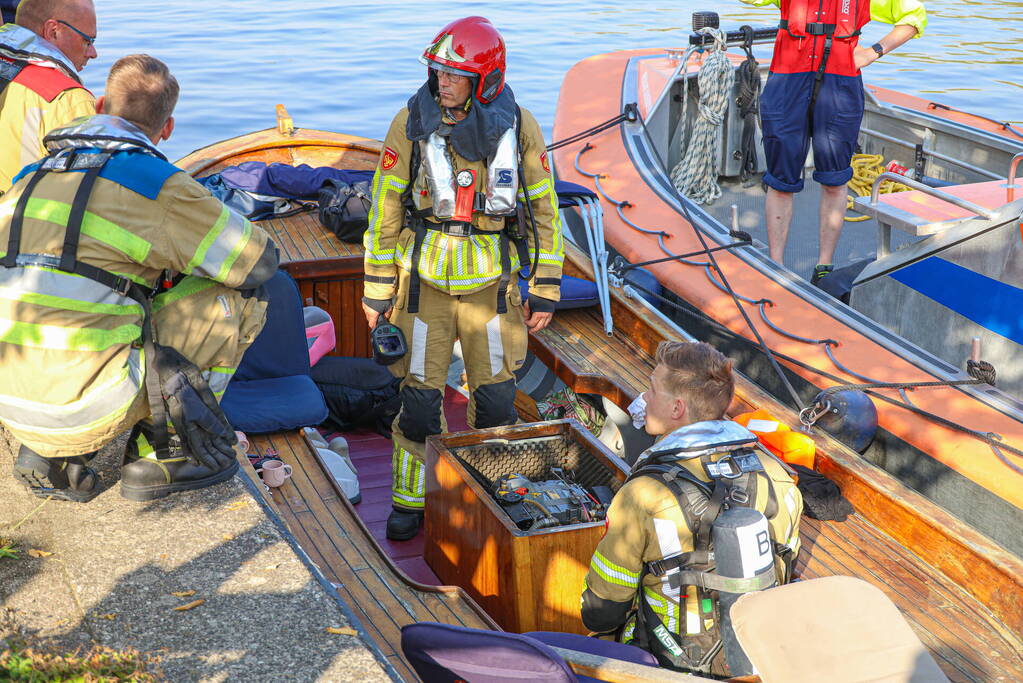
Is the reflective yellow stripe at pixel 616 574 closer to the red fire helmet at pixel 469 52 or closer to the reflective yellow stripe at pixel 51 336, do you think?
the reflective yellow stripe at pixel 51 336

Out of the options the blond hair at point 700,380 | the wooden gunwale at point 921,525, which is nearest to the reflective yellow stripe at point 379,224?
the wooden gunwale at point 921,525

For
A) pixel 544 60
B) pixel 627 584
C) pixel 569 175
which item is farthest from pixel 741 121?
pixel 544 60

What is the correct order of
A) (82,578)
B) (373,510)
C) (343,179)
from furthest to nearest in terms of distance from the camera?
(343,179)
(373,510)
(82,578)

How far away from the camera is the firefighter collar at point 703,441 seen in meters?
2.04

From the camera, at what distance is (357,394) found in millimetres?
4195

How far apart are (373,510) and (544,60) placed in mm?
12728

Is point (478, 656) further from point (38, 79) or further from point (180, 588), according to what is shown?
point (38, 79)

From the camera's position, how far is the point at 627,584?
2.09 m

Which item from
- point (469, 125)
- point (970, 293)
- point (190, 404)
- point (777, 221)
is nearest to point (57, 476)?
point (190, 404)

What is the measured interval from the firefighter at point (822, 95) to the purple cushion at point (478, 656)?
2930 millimetres

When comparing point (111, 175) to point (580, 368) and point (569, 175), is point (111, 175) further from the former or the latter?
point (569, 175)

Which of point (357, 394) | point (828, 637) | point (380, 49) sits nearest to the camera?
point (828, 637)

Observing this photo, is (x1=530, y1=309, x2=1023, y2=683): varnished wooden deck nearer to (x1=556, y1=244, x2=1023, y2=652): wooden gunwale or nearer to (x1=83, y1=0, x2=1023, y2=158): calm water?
(x1=556, y1=244, x2=1023, y2=652): wooden gunwale

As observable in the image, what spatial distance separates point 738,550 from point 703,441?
0.23 meters
